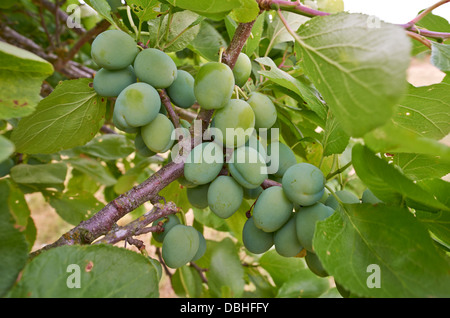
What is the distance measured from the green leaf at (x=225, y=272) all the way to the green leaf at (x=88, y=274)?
0.56 meters

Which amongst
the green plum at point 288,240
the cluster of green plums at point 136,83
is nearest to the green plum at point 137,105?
the cluster of green plums at point 136,83

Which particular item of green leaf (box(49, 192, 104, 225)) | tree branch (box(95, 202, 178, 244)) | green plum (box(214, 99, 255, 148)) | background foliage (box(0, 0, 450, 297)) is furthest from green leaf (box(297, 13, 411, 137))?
green leaf (box(49, 192, 104, 225))

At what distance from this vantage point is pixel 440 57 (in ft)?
2.01

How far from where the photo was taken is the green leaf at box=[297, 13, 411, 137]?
394 mm

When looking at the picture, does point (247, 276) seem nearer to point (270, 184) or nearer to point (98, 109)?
point (270, 184)

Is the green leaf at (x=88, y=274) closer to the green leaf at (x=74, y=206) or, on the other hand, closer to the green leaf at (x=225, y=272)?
the green leaf at (x=225, y=272)

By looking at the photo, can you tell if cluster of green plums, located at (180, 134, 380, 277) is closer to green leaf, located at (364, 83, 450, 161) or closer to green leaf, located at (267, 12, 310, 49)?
green leaf, located at (364, 83, 450, 161)

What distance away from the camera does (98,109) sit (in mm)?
788

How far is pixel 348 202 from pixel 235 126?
0.25 metres

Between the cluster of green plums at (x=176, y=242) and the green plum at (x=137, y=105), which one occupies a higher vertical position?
the green plum at (x=137, y=105)

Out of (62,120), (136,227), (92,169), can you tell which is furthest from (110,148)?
(136,227)

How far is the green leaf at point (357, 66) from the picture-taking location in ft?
1.29

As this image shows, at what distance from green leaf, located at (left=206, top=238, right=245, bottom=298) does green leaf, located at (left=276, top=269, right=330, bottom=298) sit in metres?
0.14

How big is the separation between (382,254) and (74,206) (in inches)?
40.3
